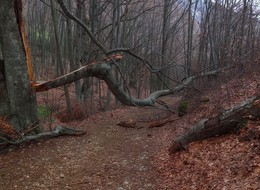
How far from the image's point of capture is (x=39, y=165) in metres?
6.15

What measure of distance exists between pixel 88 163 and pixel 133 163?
943mm

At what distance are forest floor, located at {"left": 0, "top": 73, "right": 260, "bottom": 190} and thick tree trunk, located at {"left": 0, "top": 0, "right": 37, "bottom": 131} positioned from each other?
75 cm

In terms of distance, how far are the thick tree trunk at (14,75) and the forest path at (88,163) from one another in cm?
76

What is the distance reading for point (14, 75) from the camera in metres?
7.11

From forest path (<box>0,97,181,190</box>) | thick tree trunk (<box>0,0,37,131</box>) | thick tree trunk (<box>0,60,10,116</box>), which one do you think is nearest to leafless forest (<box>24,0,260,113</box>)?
forest path (<box>0,97,181,190</box>)

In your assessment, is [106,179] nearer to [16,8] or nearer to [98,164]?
[98,164]

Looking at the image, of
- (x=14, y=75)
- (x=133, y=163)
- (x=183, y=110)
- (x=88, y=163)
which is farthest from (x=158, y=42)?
(x=88, y=163)

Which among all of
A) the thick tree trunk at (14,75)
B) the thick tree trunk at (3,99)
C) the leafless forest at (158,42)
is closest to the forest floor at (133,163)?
the thick tree trunk at (14,75)

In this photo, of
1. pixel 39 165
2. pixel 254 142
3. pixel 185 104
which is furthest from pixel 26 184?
pixel 185 104

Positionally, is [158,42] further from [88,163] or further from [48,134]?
[88,163]

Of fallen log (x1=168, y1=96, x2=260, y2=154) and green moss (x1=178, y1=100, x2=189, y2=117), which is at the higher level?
fallen log (x1=168, y1=96, x2=260, y2=154)

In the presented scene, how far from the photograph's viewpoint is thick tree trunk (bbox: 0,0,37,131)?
7.02m

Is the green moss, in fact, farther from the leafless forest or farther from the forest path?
the forest path

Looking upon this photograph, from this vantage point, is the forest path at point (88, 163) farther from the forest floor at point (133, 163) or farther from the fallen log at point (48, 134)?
the fallen log at point (48, 134)
